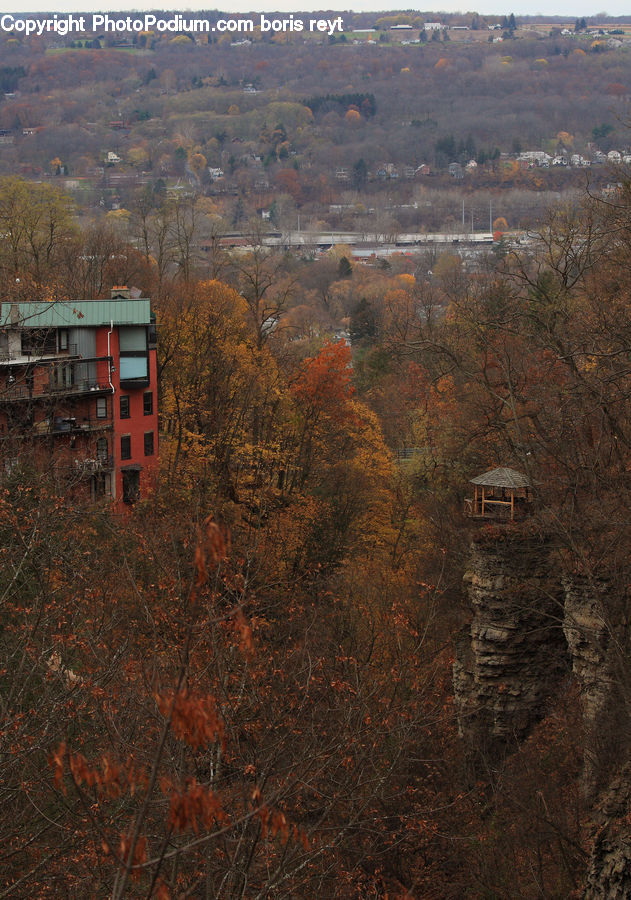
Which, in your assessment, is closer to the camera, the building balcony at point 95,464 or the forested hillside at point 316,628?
the forested hillside at point 316,628

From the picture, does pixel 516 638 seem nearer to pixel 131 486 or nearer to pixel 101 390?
pixel 131 486

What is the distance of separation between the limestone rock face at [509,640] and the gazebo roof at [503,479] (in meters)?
1.46

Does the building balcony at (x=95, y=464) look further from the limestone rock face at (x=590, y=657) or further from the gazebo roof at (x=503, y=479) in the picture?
the limestone rock face at (x=590, y=657)

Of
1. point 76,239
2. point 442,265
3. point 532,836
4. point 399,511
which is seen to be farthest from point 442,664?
point 442,265

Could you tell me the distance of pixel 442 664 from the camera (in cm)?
2197

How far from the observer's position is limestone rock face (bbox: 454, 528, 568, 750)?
1895 centimetres

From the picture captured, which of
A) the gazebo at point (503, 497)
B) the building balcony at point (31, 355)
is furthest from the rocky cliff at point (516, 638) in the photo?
the building balcony at point (31, 355)

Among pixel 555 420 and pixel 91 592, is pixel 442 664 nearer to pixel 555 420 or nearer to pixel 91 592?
pixel 555 420

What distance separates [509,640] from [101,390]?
20085 millimetres

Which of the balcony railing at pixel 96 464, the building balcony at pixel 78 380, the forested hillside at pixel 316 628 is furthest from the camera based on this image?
the building balcony at pixel 78 380

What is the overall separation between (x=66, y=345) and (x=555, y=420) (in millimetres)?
19110

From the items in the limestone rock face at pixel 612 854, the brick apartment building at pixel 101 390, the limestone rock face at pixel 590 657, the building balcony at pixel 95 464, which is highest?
the brick apartment building at pixel 101 390

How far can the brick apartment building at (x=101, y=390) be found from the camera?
32906 millimetres

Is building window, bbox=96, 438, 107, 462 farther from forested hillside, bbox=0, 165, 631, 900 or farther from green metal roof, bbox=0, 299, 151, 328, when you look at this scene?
green metal roof, bbox=0, 299, 151, 328
